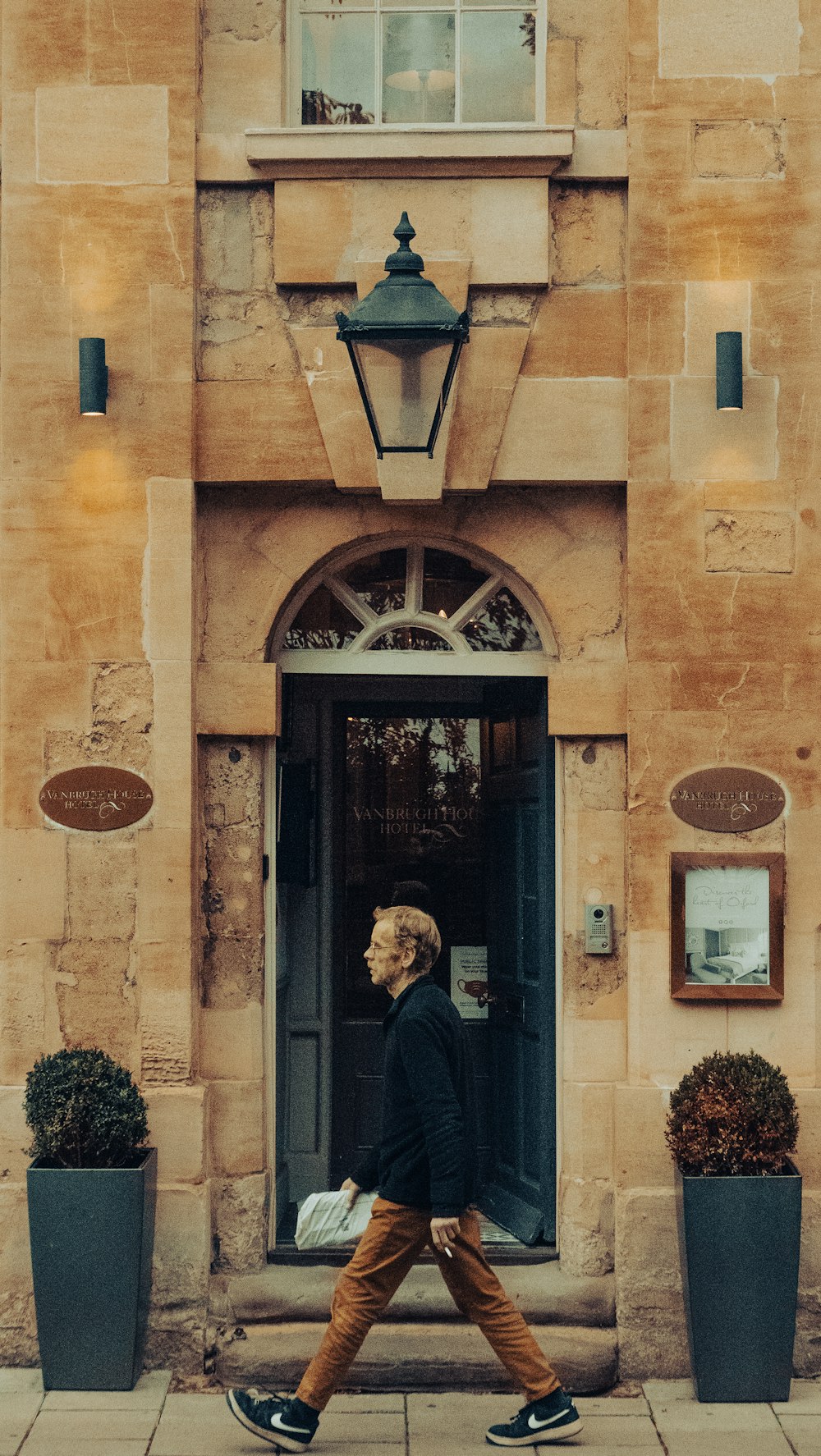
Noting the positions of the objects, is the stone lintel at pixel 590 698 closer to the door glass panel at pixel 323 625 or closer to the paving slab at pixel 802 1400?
the door glass panel at pixel 323 625

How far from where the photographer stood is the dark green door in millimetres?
6961

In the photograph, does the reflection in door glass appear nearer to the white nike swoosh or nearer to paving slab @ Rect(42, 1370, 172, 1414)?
paving slab @ Rect(42, 1370, 172, 1414)

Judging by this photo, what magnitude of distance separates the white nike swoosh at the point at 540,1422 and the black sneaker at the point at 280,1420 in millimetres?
753

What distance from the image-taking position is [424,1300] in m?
6.47

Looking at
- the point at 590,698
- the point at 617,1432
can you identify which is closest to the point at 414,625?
the point at 590,698

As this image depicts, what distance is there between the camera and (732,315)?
21.7 feet

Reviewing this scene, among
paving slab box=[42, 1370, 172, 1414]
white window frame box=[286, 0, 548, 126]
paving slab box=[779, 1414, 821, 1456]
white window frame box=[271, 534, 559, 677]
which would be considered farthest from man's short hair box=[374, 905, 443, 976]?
white window frame box=[286, 0, 548, 126]

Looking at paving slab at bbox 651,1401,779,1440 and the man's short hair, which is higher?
the man's short hair

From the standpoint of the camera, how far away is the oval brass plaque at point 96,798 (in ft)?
21.5

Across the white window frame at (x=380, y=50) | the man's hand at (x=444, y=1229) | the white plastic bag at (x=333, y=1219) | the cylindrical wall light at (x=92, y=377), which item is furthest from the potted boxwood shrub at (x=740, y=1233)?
the white window frame at (x=380, y=50)

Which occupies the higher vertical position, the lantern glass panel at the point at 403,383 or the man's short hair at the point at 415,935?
the lantern glass panel at the point at 403,383

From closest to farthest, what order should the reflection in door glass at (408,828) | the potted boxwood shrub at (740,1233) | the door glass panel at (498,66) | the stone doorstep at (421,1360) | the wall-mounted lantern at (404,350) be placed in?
the potted boxwood shrub at (740,1233)
the wall-mounted lantern at (404,350)
the stone doorstep at (421,1360)
the door glass panel at (498,66)
the reflection in door glass at (408,828)

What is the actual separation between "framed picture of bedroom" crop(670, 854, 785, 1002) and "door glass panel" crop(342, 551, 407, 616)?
5.59ft

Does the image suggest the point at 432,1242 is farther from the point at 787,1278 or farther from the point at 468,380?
the point at 468,380
